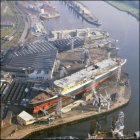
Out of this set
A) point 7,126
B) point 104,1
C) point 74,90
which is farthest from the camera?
point 104,1

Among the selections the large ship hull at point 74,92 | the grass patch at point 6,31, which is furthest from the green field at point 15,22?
the large ship hull at point 74,92

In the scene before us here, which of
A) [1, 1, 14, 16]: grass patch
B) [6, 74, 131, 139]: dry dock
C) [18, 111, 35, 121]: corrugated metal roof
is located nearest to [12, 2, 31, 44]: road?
[1, 1, 14, 16]: grass patch

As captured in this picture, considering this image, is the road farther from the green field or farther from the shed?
the shed

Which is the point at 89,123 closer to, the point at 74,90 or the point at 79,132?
the point at 79,132

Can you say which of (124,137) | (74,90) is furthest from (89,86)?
(124,137)

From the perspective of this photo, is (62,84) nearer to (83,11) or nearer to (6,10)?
(6,10)

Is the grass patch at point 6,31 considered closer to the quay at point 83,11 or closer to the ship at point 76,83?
the quay at point 83,11

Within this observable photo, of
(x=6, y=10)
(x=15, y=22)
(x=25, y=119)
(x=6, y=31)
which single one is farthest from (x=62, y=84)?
(x=6, y=10)
